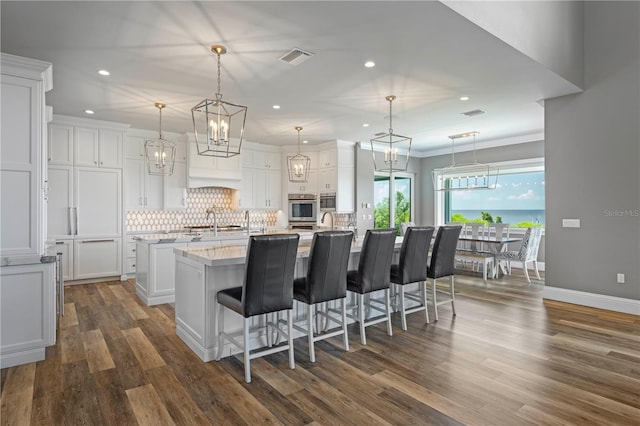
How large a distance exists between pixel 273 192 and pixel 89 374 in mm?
5804

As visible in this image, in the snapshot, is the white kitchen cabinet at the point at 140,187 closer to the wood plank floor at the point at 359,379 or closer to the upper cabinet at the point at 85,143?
the upper cabinet at the point at 85,143

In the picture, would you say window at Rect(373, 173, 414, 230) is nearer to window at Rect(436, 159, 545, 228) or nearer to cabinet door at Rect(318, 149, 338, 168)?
window at Rect(436, 159, 545, 228)

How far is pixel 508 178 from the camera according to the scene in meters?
8.66

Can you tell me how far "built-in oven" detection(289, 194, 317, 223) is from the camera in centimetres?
822

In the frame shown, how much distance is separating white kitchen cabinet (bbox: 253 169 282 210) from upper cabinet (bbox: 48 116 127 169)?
2.73 meters

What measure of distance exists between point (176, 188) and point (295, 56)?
A: 172 inches

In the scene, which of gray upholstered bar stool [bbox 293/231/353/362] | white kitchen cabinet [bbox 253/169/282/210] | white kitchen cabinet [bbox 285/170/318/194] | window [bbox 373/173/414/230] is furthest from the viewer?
window [bbox 373/173/414/230]

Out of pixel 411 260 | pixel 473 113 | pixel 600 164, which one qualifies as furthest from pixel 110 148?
pixel 600 164

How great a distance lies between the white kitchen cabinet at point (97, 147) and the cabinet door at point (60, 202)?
0.28 meters

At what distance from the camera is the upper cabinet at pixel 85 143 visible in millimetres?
5680

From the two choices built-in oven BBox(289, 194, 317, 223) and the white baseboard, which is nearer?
the white baseboard

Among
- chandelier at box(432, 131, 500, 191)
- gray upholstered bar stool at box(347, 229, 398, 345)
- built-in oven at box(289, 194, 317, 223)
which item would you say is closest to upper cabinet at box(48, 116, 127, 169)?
built-in oven at box(289, 194, 317, 223)

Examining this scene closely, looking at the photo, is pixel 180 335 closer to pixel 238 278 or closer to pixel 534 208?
pixel 238 278

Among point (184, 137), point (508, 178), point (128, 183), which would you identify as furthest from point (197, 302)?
point (508, 178)
